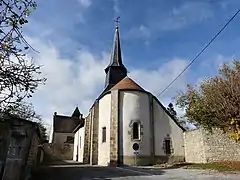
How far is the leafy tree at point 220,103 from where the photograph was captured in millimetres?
19203

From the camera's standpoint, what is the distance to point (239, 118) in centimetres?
1891

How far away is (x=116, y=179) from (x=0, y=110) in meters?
5.85

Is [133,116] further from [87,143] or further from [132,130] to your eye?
[87,143]

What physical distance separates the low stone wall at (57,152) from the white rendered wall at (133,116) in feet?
57.3

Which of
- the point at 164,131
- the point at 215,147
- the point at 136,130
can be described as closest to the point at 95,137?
the point at 136,130

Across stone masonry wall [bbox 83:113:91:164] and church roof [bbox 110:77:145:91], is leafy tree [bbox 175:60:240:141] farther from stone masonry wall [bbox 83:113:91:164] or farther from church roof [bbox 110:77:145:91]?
stone masonry wall [bbox 83:113:91:164]

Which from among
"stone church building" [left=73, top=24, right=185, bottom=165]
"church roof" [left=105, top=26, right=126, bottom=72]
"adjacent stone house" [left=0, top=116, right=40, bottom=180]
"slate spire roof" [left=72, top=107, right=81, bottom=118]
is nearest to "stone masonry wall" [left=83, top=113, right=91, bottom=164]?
"stone church building" [left=73, top=24, right=185, bottom=165]

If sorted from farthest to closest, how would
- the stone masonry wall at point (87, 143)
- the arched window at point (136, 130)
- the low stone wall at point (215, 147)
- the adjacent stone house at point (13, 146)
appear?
1. the stone masonry wall at point (87, 143)
2. the arched window at point (136, 130)
3. the low stone wall at point (215, 147)
4. the adjacent stone house at point (13, 146)

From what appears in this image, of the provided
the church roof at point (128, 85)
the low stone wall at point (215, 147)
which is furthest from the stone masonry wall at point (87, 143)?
the low stone wall at point (215, 147)

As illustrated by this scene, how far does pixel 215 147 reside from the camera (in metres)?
19.6

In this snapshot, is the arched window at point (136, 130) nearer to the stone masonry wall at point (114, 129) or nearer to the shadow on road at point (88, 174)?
the stone masonry wall at point (114, 129)

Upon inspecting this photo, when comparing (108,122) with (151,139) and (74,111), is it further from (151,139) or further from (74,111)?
(74,111)

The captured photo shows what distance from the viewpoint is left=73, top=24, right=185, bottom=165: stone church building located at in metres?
22.8

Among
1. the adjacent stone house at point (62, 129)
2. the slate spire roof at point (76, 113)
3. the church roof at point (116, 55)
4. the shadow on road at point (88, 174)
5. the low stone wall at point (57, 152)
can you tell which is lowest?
the shadow on road at point (88, 174)
